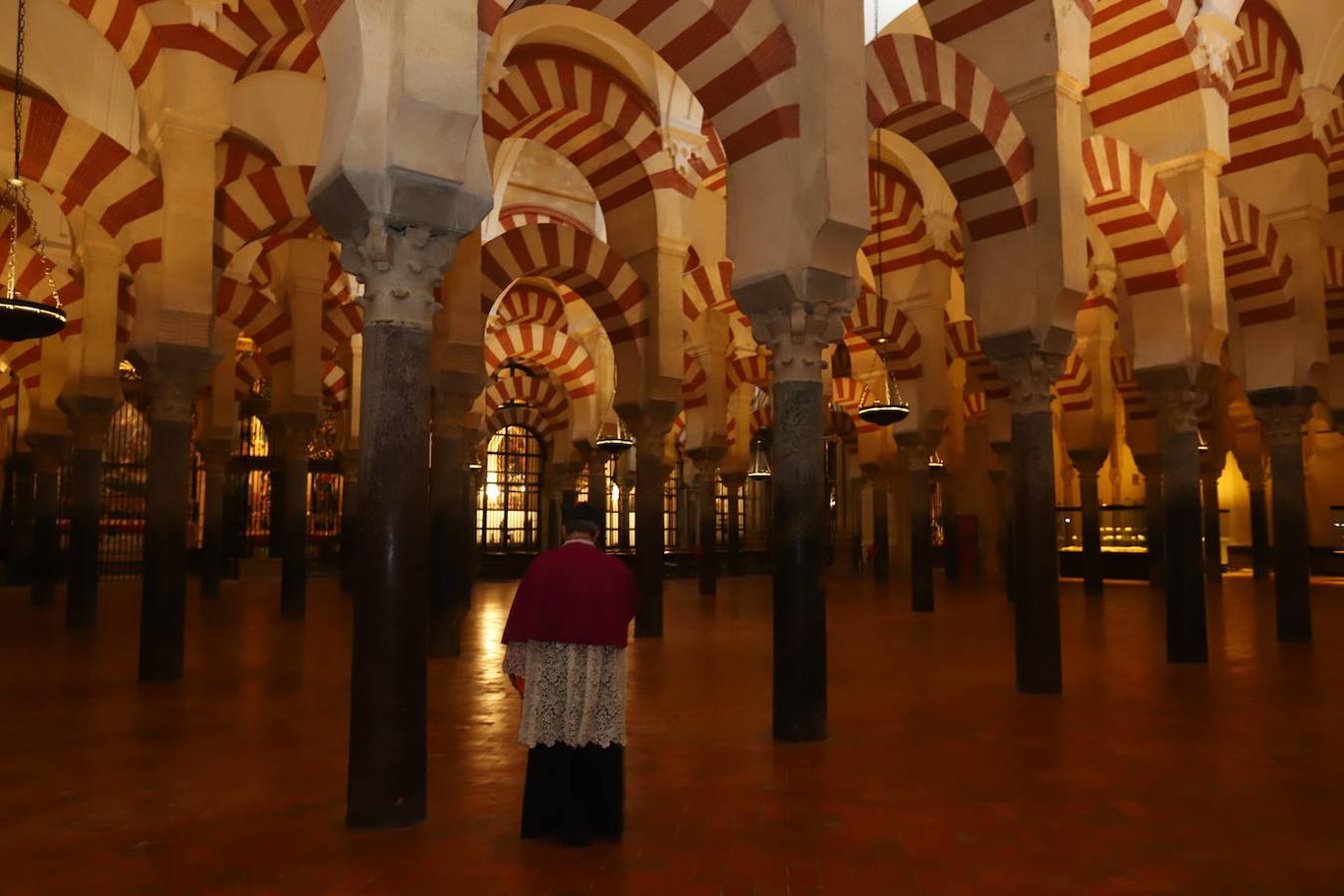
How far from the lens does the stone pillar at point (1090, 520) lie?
1290cm

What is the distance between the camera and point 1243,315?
8594 mm

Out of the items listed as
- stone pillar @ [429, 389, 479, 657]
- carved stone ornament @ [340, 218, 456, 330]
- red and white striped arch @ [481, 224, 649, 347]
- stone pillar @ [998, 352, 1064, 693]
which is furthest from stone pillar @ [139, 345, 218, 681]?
stone pillar @ [998, 352, 1064, 693]

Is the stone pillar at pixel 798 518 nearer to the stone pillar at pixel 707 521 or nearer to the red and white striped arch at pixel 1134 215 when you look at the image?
the red and white striped arch at pixel 1134 215

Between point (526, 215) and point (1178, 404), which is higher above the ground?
point (526, 215)

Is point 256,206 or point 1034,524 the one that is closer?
point 1034,524

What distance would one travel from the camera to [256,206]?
738 centimetres

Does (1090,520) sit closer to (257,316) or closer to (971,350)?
(971,350)

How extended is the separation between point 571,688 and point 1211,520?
1672cm

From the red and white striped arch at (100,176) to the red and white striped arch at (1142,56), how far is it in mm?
6394

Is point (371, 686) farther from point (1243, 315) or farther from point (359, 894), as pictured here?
point (1243, 315)

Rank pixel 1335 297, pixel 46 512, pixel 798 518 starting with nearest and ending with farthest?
pixel 798 518, pixel 1335 297, pixel 46 512

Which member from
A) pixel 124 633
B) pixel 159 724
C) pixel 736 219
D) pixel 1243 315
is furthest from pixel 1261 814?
pixel 124 633

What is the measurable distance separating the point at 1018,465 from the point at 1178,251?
8.14 feet

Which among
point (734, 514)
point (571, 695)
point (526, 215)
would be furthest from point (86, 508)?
point (734, 514)
